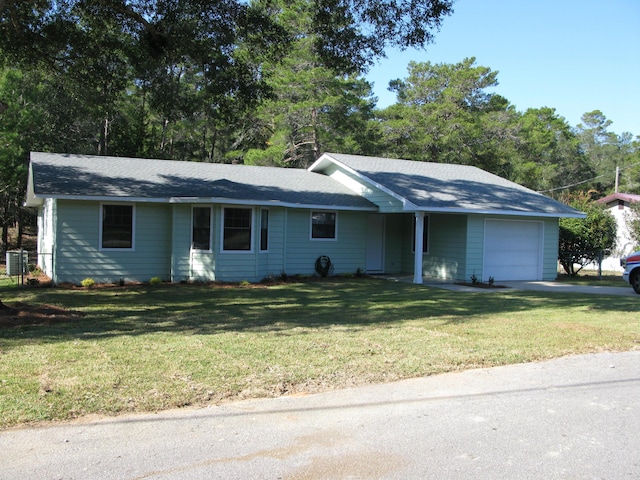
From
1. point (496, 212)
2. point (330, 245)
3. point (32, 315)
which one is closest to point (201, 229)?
point (330, 245)

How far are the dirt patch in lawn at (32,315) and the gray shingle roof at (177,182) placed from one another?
4923mm

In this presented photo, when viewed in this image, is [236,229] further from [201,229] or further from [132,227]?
[132,227]

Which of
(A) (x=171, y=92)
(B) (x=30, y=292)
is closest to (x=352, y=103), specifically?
(A) (x=171, y=92)

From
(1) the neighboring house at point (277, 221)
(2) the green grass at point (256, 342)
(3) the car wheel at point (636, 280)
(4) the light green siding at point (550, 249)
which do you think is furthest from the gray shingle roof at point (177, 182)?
(3) the car wheel at point (636, 280)

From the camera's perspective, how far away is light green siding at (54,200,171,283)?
1499cm

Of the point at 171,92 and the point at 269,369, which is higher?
the point at 171,92

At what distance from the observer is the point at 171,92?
15156 millimetres

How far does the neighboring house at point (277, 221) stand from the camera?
15.4 meters

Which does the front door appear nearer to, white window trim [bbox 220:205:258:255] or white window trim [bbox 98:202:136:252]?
white window trim [bbox 220:205:258:255]

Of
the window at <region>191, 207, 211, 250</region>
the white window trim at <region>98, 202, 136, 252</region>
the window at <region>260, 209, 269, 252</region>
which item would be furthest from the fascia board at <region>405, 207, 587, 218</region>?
the white window trim at <region>98, 202, 136, 252</region>

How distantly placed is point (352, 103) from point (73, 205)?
20.1 m

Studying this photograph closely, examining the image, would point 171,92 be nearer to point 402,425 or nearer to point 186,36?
point 186,36

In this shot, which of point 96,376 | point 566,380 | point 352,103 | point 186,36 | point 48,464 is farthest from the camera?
point 352,103

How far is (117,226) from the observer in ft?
51.6
